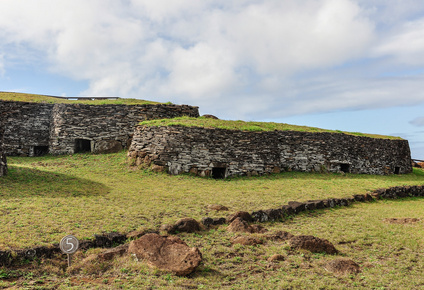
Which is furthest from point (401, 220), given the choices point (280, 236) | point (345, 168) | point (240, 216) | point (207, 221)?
point (345, 168)

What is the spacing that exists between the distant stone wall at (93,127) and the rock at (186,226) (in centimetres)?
1558

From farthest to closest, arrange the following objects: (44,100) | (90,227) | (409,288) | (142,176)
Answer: (44,100)
(142,176)
(90,227)
(409,288)

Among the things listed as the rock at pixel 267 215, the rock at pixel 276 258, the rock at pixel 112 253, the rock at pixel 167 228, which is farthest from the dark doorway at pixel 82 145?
the rock at pixel 276 258

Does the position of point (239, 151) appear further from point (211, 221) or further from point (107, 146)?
point (107, 146)

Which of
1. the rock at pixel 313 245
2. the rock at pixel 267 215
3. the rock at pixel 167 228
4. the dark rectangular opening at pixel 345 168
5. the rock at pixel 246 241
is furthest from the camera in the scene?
the dark rectangular opening at pixel 345 168

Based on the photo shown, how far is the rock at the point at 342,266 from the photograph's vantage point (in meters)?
7.66

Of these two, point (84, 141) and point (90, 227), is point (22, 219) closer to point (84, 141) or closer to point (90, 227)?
point (90, 227)

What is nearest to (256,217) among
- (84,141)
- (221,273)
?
(221,273)

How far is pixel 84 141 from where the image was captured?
2459cm

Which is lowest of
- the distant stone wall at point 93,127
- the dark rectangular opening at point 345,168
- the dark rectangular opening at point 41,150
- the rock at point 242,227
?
the rock at point 242,227

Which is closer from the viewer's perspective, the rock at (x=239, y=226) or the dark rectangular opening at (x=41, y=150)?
the rock at (x=239, y=226)

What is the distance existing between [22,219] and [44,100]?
20.5 meters

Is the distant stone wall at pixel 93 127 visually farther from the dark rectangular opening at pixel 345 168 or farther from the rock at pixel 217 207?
the dark rectangular opening at pixel 345 168

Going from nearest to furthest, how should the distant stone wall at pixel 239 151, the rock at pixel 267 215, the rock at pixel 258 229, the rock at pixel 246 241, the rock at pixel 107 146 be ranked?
1. the rock at pixel 246 241
2. the rock at pixel 258 229
3. the rock at pixel 267 215
4. the distant stone wall at pixel 239 151
5. the rock at pixel 107 146
